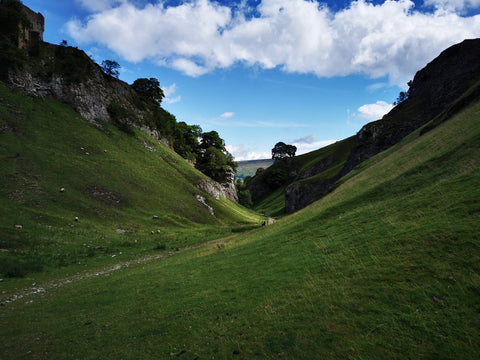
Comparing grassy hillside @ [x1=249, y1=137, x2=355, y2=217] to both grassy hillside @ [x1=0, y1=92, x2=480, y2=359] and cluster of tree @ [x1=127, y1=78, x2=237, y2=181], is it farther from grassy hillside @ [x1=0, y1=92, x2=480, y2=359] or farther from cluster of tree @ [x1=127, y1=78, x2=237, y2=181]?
grassy hillside @ [x1=0, y1=92, x2=480, y2=359]

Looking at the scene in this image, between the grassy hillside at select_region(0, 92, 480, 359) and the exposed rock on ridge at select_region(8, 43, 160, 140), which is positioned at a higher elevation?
the exposed rock on ridge at select_region(8, 43, 160, 140)

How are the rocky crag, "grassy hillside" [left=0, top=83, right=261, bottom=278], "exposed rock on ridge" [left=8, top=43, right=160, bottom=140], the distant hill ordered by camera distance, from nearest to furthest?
"grassy hillside" [left=0, top=83, right=261, bottom=278], "exposed rock on ridge" [left=8, top=43, right=160, bottom=140], the rocky crag, the distant hill

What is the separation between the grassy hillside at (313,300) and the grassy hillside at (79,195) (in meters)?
10.6

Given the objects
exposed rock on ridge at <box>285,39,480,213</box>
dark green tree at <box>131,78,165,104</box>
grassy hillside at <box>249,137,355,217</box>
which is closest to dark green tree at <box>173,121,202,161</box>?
dark green tree at <box>131,78,165,104</box>

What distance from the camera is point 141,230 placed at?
4022 centimetres

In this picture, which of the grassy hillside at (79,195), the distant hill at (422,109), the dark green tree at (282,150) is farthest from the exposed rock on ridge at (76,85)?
the dark green tree at (282,150)

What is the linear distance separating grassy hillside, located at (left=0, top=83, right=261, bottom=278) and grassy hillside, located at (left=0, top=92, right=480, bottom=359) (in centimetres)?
1055

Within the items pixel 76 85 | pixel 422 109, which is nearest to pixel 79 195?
pixel 76 85

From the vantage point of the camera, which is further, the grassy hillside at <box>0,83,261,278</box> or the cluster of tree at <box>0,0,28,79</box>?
the cluster of tree at <box>0,0,28,79</box>

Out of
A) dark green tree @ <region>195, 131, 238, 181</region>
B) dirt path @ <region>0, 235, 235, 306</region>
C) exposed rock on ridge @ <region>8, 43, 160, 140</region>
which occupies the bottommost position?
dirt path @ <region>0, 235, 235, 306</region>

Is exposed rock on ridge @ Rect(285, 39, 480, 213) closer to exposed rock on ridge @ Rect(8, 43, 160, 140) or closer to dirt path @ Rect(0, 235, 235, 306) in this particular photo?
dirt path @ Rect(0, 235, 235, 306)

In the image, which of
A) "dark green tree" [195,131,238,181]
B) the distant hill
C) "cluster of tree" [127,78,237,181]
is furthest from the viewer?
"dark green tree" [195,131,238,181]

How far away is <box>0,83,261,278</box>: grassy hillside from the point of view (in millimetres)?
27797

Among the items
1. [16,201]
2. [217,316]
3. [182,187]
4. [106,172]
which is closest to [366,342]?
[217,316]
